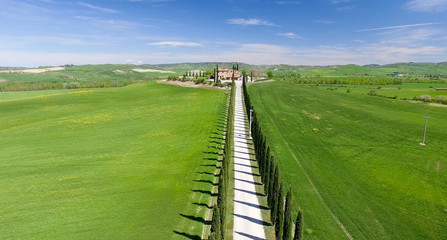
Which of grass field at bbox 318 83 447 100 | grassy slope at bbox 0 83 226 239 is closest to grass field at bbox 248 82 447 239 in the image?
grassy slope at bbox 0 83 226 239

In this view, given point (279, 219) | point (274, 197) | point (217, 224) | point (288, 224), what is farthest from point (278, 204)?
point (217, 224)

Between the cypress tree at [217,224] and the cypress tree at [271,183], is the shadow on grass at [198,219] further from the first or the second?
the cypress tree at [271,183]

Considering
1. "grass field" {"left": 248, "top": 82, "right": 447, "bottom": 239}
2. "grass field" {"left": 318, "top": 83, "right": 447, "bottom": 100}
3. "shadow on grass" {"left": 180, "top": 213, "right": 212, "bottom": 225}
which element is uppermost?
"grass field" {"left": 318, "top": 83, "right": 447, "bottom": 100}

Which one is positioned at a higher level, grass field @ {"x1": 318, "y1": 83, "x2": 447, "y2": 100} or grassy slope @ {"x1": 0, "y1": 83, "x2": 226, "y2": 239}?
grass field @ {"x1": 318, "y1": 83, "x2": 447, "y2": 100}

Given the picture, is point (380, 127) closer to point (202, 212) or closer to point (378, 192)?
point (378, 192)

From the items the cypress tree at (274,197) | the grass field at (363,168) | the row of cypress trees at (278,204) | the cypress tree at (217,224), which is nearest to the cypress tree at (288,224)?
the row of cypress trees at (278,204)

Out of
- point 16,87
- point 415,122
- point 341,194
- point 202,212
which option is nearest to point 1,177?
point 202,212

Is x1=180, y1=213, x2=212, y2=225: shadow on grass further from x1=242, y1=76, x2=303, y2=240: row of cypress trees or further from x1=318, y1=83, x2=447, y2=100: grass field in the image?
x1=318, y1=83, x2=447, y2=100: grass field
